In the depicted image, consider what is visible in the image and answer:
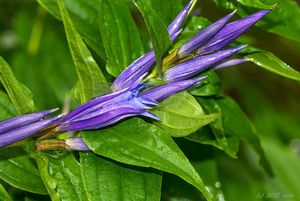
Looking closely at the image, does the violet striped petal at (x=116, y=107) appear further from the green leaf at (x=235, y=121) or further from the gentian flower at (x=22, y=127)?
the green leaf at (x=235, y=121)

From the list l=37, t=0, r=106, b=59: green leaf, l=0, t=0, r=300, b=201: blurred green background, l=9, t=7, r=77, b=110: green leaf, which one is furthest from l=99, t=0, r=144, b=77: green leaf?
l=9, t=7, r=77, b=110: green leaf

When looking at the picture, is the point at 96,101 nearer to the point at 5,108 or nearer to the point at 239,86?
the point at 5,108

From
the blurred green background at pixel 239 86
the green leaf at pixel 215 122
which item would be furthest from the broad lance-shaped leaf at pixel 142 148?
the blurred green background at pixel 239 86

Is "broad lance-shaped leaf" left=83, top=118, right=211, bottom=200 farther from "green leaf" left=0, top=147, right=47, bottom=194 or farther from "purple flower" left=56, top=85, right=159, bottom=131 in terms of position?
"green leaf" left=0, top=147, right=47, bottom=194

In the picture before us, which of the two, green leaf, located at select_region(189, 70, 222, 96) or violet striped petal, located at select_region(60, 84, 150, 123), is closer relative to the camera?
violet striped petal, located at select_region(60, 84, 150, 123)

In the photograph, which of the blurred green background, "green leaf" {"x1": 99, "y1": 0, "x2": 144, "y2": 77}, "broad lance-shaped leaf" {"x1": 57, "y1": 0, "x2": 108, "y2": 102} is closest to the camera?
"broad lance-shaped leaf" {"x1": 57, "y1": 0, "x2": 108, "y2": 102}

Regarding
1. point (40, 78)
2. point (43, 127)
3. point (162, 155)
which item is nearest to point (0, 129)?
point (43, 127)
